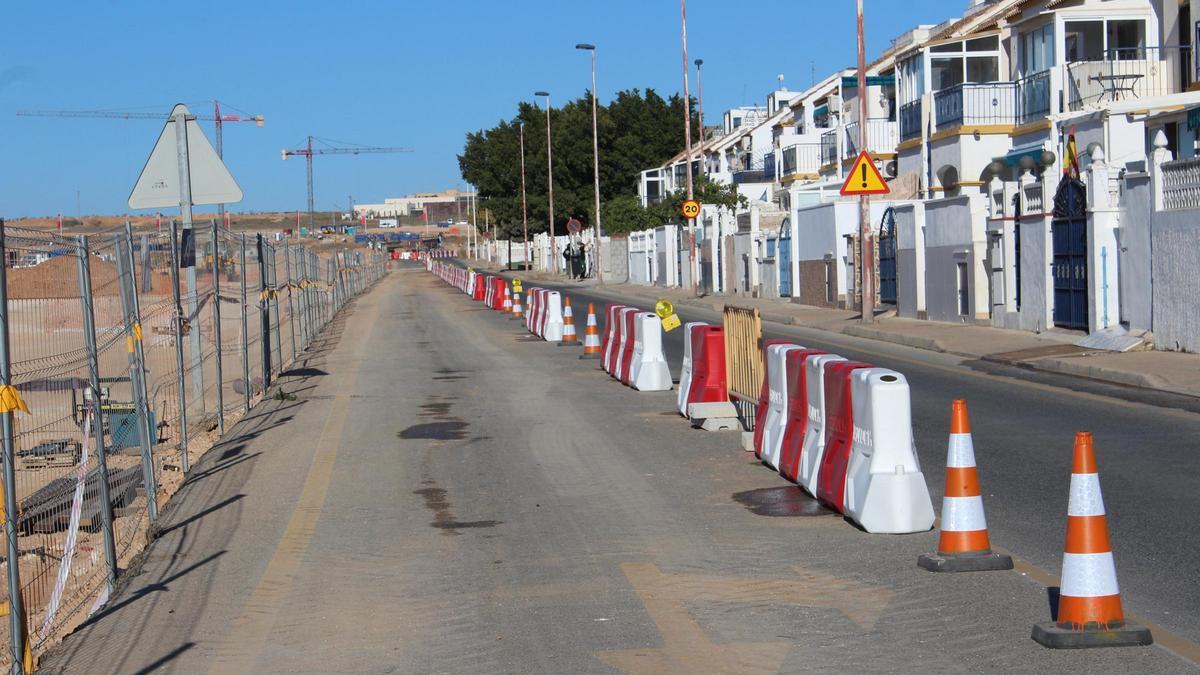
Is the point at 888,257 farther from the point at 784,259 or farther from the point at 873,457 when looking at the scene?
the point at 873,457

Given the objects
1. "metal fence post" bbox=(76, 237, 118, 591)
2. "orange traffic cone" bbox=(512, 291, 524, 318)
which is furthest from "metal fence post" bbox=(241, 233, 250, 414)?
"orange traffic cone" bbox=(512, 291, 524, 318)

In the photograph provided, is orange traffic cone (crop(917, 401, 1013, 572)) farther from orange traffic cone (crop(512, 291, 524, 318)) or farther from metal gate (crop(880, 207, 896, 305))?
orange traffic cone (crop(512, 291, 524, 318))

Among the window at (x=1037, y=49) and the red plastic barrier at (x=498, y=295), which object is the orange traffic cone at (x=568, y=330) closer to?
the red plastic barrier at (x=498, y=295)

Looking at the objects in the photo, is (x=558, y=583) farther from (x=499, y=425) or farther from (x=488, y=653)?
(x=499, y=425)

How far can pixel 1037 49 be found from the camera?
36.2m

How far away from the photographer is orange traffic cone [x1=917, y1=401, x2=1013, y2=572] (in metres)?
7.09

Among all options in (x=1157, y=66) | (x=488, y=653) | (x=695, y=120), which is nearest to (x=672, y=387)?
(x=488, y=653)

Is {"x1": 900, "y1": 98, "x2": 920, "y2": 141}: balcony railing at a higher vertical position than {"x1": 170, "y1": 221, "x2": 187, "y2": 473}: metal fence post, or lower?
higher

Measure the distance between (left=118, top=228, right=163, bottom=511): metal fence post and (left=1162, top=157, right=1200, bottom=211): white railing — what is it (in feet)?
47.4

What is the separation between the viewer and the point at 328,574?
25.6 ft

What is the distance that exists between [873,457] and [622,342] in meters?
10.6

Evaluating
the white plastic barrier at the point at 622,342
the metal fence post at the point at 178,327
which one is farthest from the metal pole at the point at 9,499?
the white plastic barrier at the point at 622,342

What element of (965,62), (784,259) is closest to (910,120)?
(965,62)

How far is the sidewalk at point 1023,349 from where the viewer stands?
1686 cm
